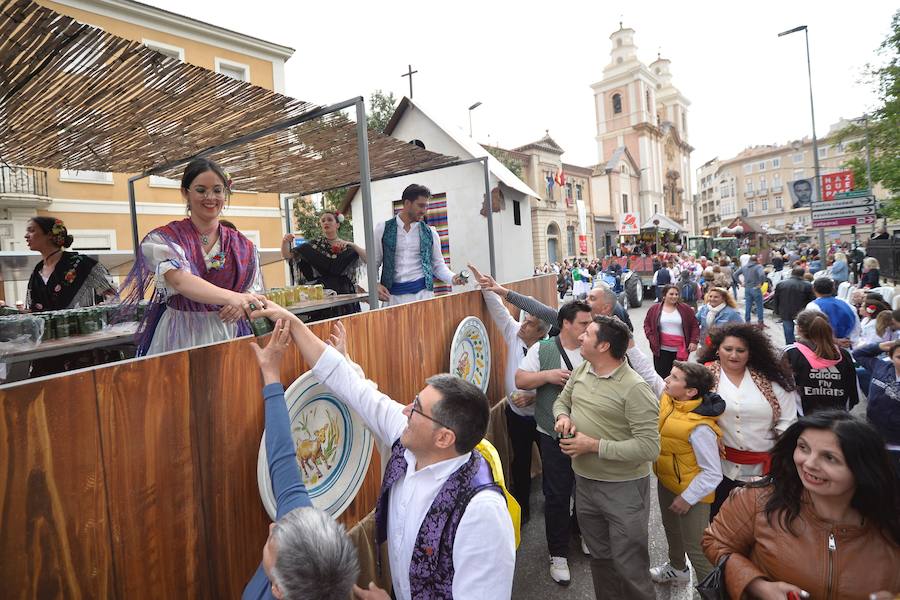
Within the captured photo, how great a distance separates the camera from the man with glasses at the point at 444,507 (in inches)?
60.4

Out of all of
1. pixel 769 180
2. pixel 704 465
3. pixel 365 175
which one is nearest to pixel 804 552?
pixel 704 465

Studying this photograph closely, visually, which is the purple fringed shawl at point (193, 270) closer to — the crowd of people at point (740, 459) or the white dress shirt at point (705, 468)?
the crowd of people at point (740, 459)

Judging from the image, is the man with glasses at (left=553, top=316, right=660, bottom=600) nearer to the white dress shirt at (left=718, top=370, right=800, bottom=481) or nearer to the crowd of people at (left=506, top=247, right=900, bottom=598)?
the crowd of people at (left=506, top=247, right=900, bottom=598)

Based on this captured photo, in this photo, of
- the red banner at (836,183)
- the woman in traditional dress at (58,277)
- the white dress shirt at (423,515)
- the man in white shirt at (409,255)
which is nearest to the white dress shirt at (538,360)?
the man in white shirt at (409,255)

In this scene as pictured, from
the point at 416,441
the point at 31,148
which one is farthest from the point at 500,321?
the point at 31,148

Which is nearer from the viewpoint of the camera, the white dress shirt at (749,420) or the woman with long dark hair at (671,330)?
the white dress shirt at (749,420)

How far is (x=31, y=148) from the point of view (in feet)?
12.3

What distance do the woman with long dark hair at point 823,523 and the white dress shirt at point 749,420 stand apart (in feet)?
4.23

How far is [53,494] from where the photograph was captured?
4.44 feet

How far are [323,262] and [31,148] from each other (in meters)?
2.41

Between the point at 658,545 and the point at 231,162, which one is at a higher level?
the point at 231,162

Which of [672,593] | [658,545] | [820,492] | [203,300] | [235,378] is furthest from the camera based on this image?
[658,545]

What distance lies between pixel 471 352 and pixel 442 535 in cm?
250

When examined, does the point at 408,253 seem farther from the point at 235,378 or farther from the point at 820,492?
the point at 820,492
